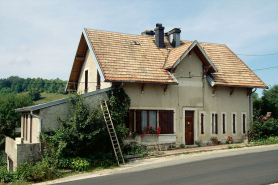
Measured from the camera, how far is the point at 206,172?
10.8 meters

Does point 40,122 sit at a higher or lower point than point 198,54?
lower

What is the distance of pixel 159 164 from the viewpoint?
42.8 ft

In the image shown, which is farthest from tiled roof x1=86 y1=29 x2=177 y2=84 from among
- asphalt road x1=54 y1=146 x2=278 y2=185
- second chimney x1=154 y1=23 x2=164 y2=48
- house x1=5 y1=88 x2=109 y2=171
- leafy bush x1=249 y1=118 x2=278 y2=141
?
leafy bush x1=249 y1=118 x2=278 y2=141

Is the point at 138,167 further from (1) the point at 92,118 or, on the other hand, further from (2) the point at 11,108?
(2) the point at 11,108

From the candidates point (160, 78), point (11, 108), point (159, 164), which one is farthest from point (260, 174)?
point (11, 108)

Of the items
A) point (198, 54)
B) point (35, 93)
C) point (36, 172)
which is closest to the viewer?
point (36, 172)

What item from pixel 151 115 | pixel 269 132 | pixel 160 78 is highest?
pixel 160 78

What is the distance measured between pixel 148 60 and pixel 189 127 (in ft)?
16.2

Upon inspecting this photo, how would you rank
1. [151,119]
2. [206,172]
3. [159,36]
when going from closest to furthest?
[206,172] → [151,119] → [159,36]

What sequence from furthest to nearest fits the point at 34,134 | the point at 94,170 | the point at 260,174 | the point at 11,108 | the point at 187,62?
the point at 11,108 < the point at 187,62 < the point at 34,134 < the point at 94,170 < the point at 260,174

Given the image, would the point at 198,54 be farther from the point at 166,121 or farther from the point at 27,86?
the point at 27,86

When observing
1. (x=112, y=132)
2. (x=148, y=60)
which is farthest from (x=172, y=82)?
(x=112, y=132)

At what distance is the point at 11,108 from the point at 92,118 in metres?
21.4

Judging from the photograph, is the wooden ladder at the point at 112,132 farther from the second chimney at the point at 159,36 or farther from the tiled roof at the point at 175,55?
the second chimney at the point at 159,36
